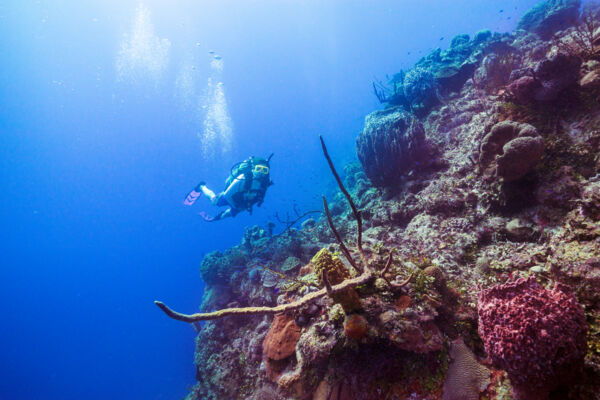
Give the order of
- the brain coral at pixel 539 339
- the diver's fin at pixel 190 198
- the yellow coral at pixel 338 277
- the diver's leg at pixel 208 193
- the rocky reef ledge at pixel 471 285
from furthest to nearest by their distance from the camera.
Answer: the diver's fin at pixel 190 198 → the diver's leg at pixel 208 193 → the yellow coral at pixel 338 277 → the rocky reef ledge at pixel 471 285 → the brain coral at pixel 539 339

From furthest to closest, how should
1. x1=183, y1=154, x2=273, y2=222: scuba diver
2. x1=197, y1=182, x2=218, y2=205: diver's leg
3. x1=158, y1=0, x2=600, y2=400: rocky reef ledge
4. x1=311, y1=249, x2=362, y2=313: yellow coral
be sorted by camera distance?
x1=197, y1=182, x2=218, y2=205: diver's leg, x1=183, y1=154, x2=273, y2=222: scuba diver, x1=311, y1=249, x2=362, y2=313: yellow coral, x1=158, y1=0, x2=600, y2=400: rocky reef ledge

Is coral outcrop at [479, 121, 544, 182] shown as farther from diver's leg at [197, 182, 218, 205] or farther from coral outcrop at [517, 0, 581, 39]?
coral outcrop at [517, 0, 581, 39]

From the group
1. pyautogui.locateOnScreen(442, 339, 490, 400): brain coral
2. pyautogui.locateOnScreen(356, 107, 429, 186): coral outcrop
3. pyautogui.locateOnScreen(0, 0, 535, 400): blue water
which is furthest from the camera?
pyautogui.locateOnScreen(0, 0, 535, 400): blue water

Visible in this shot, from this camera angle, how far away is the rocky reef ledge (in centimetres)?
189

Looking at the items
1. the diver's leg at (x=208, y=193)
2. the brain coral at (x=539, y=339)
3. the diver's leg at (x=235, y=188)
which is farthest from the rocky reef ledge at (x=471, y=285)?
the diver's leg at (x=208, y=193)

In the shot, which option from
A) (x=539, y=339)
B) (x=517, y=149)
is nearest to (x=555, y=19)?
(x=517, y=149)

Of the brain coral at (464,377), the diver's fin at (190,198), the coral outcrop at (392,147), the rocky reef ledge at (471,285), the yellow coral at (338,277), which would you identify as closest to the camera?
the rocky reef ledge at (471,285)

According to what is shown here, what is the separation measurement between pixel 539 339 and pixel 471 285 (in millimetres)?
1623

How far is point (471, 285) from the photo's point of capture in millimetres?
3238

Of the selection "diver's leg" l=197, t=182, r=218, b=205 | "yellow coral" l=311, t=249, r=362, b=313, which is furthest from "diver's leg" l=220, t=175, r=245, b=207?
"yellow coral" l=311, t=249, r=362, b=313

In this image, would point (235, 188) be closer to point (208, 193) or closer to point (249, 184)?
point (249, 184)

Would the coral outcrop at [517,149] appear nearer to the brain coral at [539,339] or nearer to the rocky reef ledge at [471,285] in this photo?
the rocky reef ledge at [471,285]

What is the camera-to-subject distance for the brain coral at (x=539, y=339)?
5.69ft

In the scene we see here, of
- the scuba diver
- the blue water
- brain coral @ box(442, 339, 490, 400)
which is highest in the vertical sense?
the blue water
